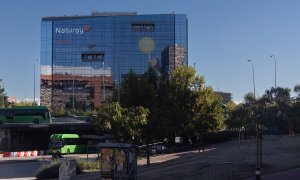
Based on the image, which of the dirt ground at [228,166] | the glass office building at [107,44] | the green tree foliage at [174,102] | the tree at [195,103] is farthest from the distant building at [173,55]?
the dirt ground at [228,166]

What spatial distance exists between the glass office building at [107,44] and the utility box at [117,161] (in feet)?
432

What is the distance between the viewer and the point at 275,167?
34.1 meters

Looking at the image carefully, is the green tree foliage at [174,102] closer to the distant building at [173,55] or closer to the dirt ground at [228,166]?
the dirt ground at [228,166]

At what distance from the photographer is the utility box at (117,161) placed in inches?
1017

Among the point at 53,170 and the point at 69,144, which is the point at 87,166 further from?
the point at 69,144

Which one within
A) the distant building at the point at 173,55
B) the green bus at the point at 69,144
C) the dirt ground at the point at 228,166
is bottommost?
the green bus at the point at 69,144

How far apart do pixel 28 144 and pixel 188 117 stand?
52.8 metres

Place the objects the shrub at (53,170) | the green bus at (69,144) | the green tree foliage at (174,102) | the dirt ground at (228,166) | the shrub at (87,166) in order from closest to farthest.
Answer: the dirt ground at (228,166) < the green tree foliage at (174,102) < the shrub at (53,170) < the shrub at (87,166) < the green bus at (69,144)

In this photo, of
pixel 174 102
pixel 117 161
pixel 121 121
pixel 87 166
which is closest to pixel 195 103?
pixel 174 102

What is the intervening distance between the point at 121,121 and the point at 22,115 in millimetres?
46232

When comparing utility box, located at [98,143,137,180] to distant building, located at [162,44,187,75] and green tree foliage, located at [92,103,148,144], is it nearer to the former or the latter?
green tree foliage, located at [92,103,148,144]

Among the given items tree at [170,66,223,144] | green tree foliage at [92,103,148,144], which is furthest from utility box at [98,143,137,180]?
tree at [170,66,223,144]

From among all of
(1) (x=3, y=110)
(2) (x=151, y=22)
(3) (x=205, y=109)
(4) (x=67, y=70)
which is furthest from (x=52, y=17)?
(3) (x=205, y=109)

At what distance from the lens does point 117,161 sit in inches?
1026
